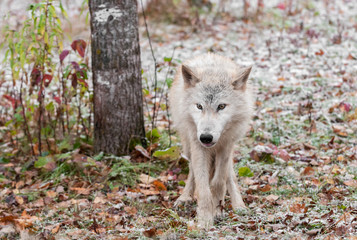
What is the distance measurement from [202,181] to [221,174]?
0.27 m

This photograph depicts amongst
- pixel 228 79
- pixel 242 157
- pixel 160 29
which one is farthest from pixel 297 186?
pixel 160 29

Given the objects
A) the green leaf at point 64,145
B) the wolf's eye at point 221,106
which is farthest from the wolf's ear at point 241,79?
the green leaf at point 64,145

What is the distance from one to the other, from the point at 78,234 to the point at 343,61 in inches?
268

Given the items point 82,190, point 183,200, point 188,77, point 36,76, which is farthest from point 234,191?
point 36,76

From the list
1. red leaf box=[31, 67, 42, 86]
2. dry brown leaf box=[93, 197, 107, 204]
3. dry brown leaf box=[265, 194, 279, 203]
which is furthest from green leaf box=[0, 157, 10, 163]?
dry brown leaf box=[265, 194, 279, 203]

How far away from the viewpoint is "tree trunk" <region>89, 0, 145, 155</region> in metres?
5.18

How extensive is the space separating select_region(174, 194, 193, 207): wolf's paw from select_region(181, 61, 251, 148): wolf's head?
3.37 feet

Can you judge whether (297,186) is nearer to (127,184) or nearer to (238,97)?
(238,97)

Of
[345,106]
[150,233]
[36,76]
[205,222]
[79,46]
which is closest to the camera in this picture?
[150,233]

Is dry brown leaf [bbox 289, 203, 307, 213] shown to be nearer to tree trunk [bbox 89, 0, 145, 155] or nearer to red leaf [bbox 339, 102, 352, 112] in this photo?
tree trunk [bbox 89, 0, 145, 155]

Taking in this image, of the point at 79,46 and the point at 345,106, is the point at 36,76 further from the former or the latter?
the point at 345,106

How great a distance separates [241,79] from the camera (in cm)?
441

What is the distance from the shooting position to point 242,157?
5758 mm

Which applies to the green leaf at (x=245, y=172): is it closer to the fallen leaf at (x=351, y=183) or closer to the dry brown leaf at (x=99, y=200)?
the fallen leaf at (x=351, y=183)
